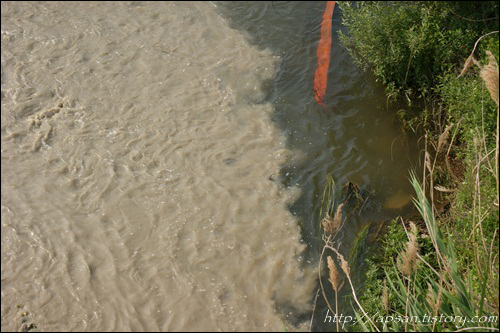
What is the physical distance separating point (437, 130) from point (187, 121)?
8.21 ft

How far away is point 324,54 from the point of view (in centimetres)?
653

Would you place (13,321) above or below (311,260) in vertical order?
below

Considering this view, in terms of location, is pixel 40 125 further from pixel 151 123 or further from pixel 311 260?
pixel 311 260

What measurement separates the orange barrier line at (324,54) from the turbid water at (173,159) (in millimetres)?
91

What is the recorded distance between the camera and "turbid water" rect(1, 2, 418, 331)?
4258 mm

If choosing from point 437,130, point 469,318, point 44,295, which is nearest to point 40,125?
point 44,295

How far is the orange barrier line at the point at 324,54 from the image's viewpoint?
20.0 feet

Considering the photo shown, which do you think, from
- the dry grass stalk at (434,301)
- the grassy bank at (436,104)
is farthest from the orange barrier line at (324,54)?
the dry grass stalk at (434,301)

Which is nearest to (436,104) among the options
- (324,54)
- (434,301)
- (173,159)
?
(324,54)

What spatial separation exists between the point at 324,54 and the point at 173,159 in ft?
7.78

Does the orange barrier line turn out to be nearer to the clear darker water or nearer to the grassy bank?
the clear darker water

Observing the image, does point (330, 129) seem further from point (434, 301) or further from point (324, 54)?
point (434, 301)

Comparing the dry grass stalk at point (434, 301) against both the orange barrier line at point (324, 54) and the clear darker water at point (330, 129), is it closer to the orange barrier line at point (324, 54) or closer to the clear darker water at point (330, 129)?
the clear darker water at point (330, 129)

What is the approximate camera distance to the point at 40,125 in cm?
555
